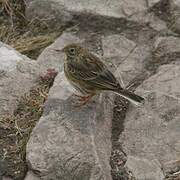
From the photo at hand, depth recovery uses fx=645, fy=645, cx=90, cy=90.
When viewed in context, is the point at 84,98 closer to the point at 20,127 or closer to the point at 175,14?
the point at 20,127

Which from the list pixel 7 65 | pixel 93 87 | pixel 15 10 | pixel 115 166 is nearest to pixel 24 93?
pixel 7 65

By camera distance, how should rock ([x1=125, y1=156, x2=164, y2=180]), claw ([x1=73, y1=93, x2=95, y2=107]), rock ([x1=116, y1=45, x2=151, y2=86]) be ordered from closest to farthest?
rock ([x1=125, y1=156, x2=164, y2=180]), claw ([x1=73, y1=93, x2=95, y2=107]), rock ([x1=116, y1=45, x2=151, y2=86])

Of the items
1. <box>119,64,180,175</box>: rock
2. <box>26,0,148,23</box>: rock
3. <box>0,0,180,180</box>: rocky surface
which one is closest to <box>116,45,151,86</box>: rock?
<box>0,0,180,180</box>: rocky surface

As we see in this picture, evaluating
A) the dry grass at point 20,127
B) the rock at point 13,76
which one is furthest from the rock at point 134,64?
the rock at point 13,76

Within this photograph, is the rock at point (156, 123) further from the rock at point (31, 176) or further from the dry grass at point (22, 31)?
the dry grass at point (22, 31)

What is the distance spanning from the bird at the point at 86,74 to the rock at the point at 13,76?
72cm

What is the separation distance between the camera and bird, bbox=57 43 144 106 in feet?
24.2

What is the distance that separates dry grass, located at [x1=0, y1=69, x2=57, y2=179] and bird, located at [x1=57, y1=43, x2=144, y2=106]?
0.56m

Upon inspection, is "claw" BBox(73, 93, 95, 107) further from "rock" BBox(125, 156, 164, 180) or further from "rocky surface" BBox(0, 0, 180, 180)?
"rock" BBox(125, 156, 164, 180)

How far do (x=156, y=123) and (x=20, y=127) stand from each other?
1589 millimetres

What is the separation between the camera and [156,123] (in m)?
7.57

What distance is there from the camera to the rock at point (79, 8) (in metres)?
9.15

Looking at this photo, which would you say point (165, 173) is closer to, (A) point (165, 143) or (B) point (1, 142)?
(A) point (165, 143)

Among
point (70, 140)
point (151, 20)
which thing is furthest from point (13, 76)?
point (151, 20)
